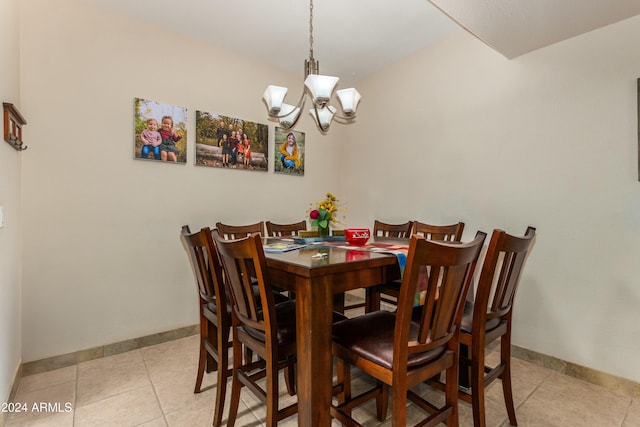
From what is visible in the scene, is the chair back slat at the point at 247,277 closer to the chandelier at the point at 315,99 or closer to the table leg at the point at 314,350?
the table leg at the point at 314,350

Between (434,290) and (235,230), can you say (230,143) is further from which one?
(434,290)

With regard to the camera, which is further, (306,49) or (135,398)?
(306,49)

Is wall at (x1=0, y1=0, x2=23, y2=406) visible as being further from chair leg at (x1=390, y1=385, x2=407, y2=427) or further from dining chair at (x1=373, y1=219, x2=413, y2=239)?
dining chair at (x1=373, y1=219, x2=413, y2=239)

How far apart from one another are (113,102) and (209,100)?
0.76 m

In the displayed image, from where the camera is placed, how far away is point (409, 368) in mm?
1150

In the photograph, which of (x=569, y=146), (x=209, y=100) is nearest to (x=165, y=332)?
(x=209, y=100)

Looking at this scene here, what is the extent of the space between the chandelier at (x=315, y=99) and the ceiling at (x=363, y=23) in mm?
376

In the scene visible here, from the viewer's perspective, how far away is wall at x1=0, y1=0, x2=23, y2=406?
5.23 ft

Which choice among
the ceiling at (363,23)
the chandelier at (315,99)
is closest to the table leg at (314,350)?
the chandelier at (315,99)

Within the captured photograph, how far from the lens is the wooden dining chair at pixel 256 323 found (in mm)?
1231

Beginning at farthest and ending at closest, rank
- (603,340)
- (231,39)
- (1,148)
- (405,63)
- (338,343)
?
(405,63) < (231,39) < (603,340) < (1,148) < (338,343)

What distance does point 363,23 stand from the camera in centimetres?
256

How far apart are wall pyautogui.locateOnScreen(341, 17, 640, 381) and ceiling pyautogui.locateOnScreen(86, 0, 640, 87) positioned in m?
0.19

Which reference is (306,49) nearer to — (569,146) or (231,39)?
(231,39)
